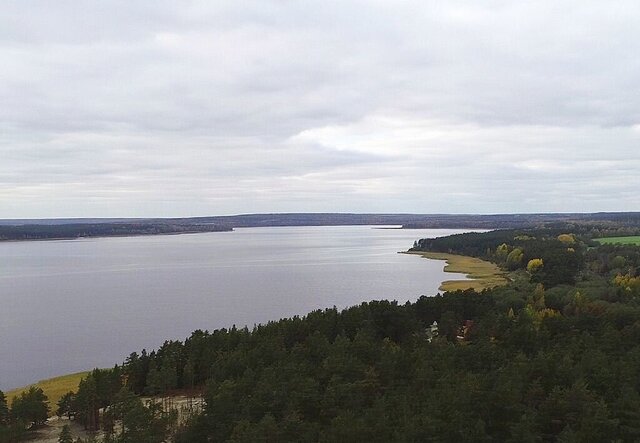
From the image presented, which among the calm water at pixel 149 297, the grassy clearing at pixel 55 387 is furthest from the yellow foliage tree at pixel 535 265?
the grassy clearing at pixel 55 387

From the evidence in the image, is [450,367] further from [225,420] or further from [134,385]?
[134,385]

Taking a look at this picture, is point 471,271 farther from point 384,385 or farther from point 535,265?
point 384,385

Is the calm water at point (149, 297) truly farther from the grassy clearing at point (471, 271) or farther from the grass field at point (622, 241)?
the grass field at point (622, 241)

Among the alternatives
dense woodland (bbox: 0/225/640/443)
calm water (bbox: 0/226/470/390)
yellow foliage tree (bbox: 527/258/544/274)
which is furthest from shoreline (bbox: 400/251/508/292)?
dense woodland (bbox: 0/225/640/443)

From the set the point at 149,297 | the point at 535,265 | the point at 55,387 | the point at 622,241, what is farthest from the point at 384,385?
the point at 622,241

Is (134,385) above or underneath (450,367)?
underneath

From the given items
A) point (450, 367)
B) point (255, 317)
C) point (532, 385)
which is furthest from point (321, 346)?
point (255, 317)

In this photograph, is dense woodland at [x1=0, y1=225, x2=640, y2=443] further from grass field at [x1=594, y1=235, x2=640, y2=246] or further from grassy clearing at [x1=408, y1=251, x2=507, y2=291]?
grass field at [x1=594, y1=235, x2=640, y2=246]
